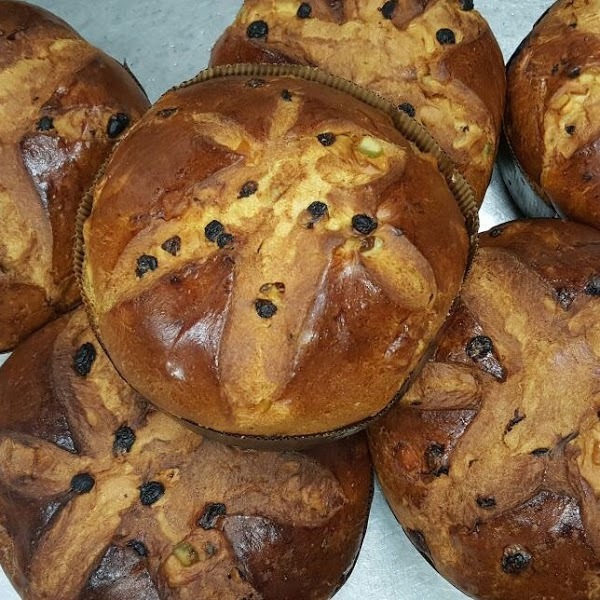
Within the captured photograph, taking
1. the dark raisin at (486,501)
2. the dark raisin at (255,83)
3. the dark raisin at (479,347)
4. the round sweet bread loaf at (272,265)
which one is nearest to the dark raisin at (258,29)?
the dark raisin at (255,83)

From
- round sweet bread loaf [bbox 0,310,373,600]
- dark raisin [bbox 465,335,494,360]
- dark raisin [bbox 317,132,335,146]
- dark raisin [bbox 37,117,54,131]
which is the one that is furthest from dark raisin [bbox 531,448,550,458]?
dark raisin [bbox 37,117,54,131]

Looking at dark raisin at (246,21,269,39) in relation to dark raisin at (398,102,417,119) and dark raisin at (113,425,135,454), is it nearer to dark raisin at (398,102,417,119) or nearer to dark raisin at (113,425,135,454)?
dark raisin at (398,102,417,119)

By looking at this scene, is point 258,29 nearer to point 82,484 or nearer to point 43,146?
point 43,146

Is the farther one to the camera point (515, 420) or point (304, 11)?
point (304, 11)

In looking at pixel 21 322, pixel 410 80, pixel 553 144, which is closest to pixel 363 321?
pixel 410 80

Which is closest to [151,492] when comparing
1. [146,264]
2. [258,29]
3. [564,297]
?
[146,264]

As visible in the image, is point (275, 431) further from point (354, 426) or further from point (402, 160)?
point (402, 160)
